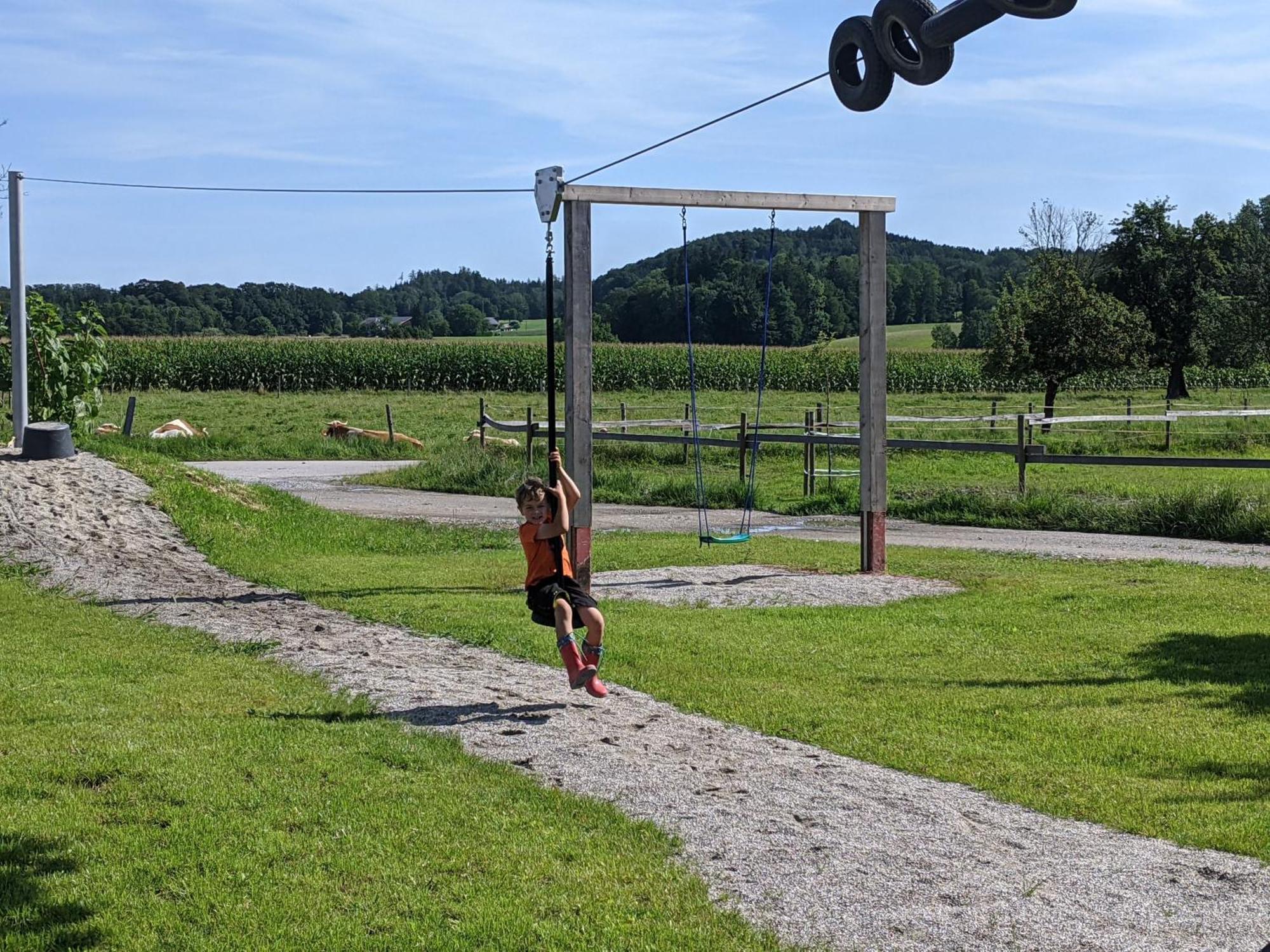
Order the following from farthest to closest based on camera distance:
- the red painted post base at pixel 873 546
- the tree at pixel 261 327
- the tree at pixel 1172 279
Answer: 1. the tree at pixel 261 327
2. the tree at pixel 1172 279
3. the red painted post base at pixel 873 546

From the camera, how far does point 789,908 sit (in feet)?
15.3

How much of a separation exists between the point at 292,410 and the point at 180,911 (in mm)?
44030

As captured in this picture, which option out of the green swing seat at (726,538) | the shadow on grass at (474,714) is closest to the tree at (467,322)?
the green swing seat at (726,538)

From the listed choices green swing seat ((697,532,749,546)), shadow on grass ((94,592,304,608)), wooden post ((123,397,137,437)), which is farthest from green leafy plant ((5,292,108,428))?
green swing seat ((697,532,749,546))

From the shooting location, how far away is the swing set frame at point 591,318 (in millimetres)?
12688

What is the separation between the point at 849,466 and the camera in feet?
91.1

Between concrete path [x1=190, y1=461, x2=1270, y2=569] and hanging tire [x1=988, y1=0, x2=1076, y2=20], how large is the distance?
34.2ft

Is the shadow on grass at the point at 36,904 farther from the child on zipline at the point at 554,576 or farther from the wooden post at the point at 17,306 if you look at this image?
the wooden post at the point at 17,306

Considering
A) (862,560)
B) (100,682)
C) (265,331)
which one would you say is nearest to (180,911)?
(100,682)

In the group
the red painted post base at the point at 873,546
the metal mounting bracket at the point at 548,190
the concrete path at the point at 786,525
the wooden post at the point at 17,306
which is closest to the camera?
the metal mounting bracket at the point at 548,190

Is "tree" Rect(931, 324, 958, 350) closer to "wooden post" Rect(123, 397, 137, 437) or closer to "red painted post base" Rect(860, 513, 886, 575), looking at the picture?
"wooden post" Rect(123, 397, 137, 437)

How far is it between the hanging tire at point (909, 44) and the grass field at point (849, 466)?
13.1m

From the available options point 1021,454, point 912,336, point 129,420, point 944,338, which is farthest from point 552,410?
point 912,336

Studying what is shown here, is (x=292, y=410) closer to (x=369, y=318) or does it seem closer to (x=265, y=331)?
(x=265, y=331)
